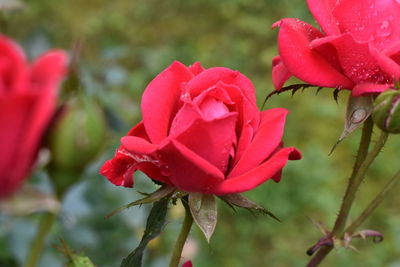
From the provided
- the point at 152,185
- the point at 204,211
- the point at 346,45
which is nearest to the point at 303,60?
the point at 346,45

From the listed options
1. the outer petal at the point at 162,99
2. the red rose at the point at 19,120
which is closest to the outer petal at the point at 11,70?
the red rose at the point at 19,120

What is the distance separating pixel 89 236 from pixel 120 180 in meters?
0.62

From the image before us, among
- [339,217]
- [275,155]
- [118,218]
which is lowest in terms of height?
[118,218]

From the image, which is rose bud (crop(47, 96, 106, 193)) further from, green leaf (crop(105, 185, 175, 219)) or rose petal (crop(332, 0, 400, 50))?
rose petal (crop(332, 0, 400, 50))

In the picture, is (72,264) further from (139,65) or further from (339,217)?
(139,65)

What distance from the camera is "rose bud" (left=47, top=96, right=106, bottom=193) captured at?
492 millimetres

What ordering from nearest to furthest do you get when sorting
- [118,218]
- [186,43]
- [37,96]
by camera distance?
[37,96] < [118,218] < [186,43]

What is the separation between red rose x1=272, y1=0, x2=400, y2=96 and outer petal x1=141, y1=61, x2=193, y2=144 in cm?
8

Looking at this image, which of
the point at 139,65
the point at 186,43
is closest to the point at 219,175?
the point at 139,65

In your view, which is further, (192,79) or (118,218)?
(118,218)

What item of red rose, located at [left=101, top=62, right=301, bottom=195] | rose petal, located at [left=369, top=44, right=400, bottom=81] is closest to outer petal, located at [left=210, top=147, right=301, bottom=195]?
red rose, located at [left=101, top=62, right=301, bottom=195]

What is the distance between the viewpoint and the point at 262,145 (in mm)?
528

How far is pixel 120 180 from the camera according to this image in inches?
22.6

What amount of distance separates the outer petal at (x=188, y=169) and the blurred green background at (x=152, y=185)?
0.11 m
